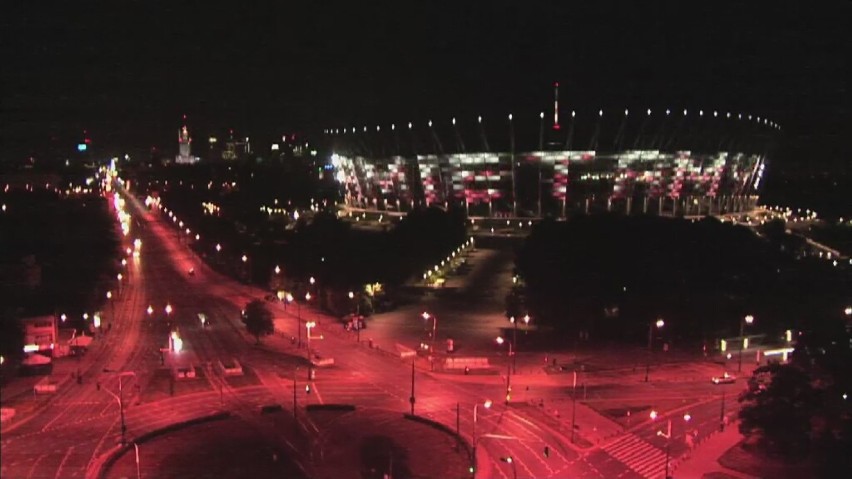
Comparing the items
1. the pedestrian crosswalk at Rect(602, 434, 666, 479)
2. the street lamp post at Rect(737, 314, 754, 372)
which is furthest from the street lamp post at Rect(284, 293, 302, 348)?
the street lamp post at Rect(737, 314, 754, 372)

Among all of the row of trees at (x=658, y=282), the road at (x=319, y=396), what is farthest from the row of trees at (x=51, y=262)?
the row of trees at (x=658, y=282)

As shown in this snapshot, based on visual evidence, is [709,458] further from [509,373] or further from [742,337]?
[742,337]

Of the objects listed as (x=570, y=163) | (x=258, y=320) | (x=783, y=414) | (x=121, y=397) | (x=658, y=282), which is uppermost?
(x=570, y=163)

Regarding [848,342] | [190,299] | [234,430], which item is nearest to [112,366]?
[234,430]

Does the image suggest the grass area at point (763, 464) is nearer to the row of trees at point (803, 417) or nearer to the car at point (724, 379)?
the row of trees at point (803, 417)

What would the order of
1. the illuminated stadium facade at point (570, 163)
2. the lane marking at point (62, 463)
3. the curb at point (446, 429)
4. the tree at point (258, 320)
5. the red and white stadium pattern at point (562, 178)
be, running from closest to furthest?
1. the lane marking at point (62, 463)
2. the curb at point (446, 429)
3. the tree at point (258, 320)
4. the illuminated stadium facade at point (570, 163)
5. the red and white stadium pattern at point (562, 178)

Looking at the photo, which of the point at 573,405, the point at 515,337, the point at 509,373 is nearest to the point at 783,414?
the point at 573,405
